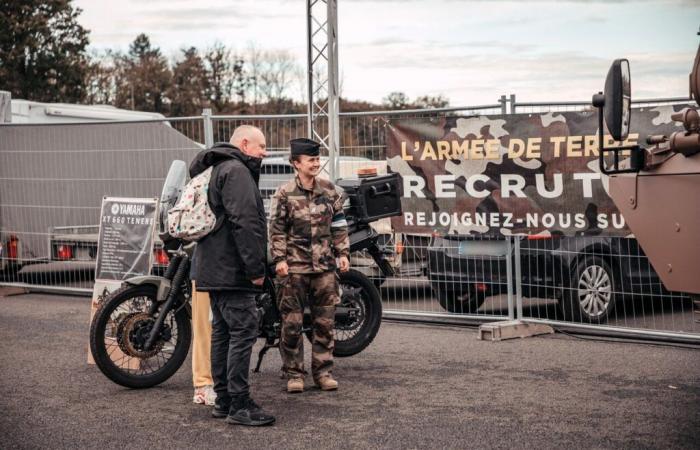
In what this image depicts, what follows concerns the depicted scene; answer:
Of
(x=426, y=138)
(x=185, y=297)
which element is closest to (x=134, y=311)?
(x=185, y=297)

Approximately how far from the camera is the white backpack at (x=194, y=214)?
20.4ft

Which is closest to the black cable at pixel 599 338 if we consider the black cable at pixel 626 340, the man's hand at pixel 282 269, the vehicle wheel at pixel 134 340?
the black cable at pixel 626 340

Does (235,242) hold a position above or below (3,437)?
above

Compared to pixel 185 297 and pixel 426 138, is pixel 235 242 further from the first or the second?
pixel 426 138

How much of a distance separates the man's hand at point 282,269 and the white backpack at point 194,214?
2.71 ft

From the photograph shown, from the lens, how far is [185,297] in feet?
23.6

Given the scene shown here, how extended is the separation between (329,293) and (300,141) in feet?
3.78

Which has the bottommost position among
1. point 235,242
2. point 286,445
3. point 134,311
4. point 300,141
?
point 286,445

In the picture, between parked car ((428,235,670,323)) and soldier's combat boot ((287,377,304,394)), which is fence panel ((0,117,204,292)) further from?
soldier's combat boot ((287,377,304,394))

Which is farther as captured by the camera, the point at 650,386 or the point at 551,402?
the point at 650,386

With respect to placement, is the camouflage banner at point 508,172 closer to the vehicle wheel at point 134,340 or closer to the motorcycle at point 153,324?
the motorcycle at point 153,324

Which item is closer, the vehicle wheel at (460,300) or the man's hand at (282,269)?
the man's hand at (282,269)

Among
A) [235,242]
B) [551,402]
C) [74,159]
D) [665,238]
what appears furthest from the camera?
[74,159]

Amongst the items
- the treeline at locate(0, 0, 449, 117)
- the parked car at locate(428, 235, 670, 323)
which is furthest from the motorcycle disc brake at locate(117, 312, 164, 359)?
the treeline at locate(0, 0, 449, 117)
